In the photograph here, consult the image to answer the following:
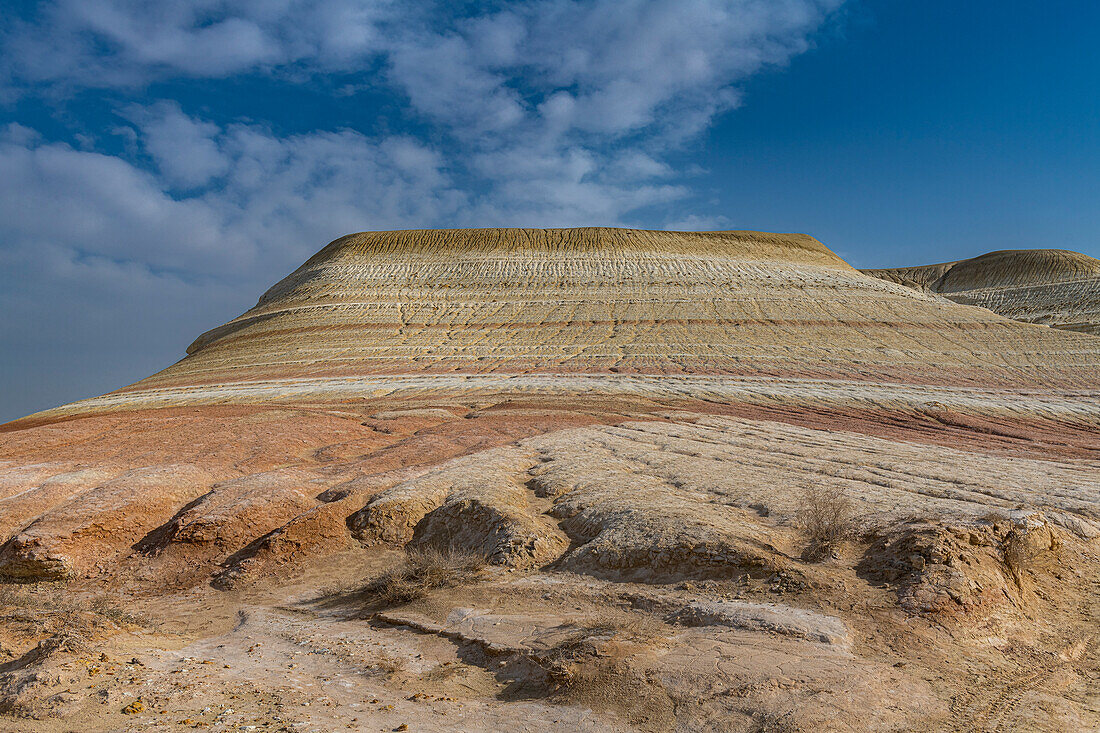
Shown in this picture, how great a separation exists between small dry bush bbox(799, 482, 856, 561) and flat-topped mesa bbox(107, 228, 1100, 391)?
1126 inches

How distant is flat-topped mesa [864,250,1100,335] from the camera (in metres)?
63.5

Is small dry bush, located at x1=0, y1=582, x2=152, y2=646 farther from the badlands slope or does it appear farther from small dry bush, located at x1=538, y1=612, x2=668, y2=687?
small dry bush, located at x1=538, y1=612, x2=668, y2=687

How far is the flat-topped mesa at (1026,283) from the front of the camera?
208ft

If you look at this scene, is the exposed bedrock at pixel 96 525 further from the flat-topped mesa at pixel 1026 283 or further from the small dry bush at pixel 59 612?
the flat-topped mesa at pixel 1026 283

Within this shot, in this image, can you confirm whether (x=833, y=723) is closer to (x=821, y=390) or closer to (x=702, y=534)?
(x=702, y=534)

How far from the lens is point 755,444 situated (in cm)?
1573

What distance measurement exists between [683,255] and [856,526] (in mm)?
60255

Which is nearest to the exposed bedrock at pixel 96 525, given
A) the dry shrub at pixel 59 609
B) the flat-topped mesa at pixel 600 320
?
the dry shrub at pixel 59 609

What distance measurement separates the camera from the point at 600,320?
163ft

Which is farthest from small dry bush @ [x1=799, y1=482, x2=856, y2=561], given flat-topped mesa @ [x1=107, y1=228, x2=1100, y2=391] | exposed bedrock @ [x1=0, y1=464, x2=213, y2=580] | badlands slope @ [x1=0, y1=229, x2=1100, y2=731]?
flat-topped mesa @ [x1=107, y1=228, x2=1100, y2=391]

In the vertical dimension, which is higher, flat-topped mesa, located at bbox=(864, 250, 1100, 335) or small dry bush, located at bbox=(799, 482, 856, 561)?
flat-topped mesa, located at bbox=(864, 250, 1100, 335)

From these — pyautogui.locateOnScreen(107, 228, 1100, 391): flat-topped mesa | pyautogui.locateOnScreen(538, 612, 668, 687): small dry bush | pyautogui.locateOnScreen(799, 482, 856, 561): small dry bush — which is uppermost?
pyautogui.locateOnScreen(107, 228, 1100, 391): flat-topped mesa

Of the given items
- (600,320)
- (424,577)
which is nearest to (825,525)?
(424,577)

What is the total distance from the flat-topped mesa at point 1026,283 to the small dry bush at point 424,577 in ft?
204
